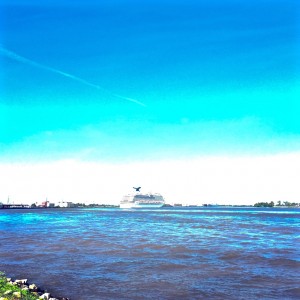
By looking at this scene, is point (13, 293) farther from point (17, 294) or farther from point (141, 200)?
point (141, 200)

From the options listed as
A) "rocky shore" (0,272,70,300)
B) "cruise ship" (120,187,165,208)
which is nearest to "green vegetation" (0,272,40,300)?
"rocky shore" (0,272,70,300)

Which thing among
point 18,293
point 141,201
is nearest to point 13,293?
point 18,293

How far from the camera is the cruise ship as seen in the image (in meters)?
173

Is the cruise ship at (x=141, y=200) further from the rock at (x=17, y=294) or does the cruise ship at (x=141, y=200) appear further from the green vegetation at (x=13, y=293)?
the rock at (x=17, y=294)

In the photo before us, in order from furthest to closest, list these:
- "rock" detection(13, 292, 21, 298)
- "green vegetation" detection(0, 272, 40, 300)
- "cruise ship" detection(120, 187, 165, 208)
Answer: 1. "cruise ship" detection(120, 187, 165, 208)
2. "rock" detection(13, 292, 21, 298)
3. "green vegetation" detection(0, 272, 40, 300)

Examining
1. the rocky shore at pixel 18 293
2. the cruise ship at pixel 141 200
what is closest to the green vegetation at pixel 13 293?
the rocky shore at pixel 18 293

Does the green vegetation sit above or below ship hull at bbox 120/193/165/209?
above

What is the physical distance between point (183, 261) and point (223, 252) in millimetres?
3946

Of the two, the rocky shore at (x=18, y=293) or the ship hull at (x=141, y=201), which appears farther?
the ship hull at (x=141, y=201)

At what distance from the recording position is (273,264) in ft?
52.0

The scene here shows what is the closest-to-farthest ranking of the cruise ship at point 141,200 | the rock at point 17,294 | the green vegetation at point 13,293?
the green vegetation at point 13,293 → the rock at point 17,294 → the cruise ship at point 141,200

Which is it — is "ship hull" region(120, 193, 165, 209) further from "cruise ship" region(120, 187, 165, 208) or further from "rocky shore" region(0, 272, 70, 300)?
"rocky shore" region(0, 272, 70, 300)

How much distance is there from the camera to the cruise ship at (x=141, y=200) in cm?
17300

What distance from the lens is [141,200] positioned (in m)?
174
